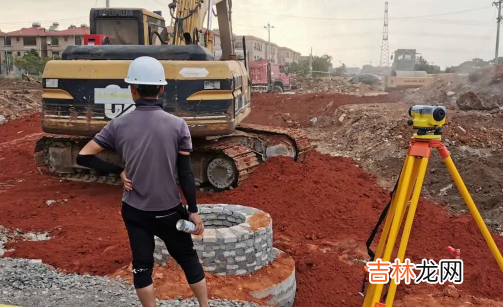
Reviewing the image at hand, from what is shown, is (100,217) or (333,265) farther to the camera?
(100,217)

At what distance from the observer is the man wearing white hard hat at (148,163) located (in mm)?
3338

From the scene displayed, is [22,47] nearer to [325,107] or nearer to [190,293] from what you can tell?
[325,107]

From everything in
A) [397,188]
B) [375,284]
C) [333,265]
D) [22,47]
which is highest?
[22,47]

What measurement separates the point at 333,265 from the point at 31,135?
474 inches

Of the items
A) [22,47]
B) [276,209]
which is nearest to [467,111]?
[276,209]

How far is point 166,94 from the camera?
771 centimetres

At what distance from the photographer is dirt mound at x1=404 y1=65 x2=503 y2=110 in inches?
672

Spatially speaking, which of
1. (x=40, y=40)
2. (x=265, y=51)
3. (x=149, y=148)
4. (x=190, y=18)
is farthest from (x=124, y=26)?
(x=265, y=51)

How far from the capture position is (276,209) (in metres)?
7.33

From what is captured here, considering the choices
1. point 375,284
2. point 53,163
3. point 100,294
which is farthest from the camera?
point 53,163

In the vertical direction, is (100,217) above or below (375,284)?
below

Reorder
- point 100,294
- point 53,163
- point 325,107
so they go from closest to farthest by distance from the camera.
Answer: point 100,294 → point 53,163 → point 325,107

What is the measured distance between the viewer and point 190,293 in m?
4.25

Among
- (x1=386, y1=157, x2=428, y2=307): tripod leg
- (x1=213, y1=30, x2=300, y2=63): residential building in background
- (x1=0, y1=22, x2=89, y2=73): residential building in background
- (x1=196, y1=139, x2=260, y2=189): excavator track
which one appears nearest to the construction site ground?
(x1=196, y1=139, x2=260, y2=189): excavator track
